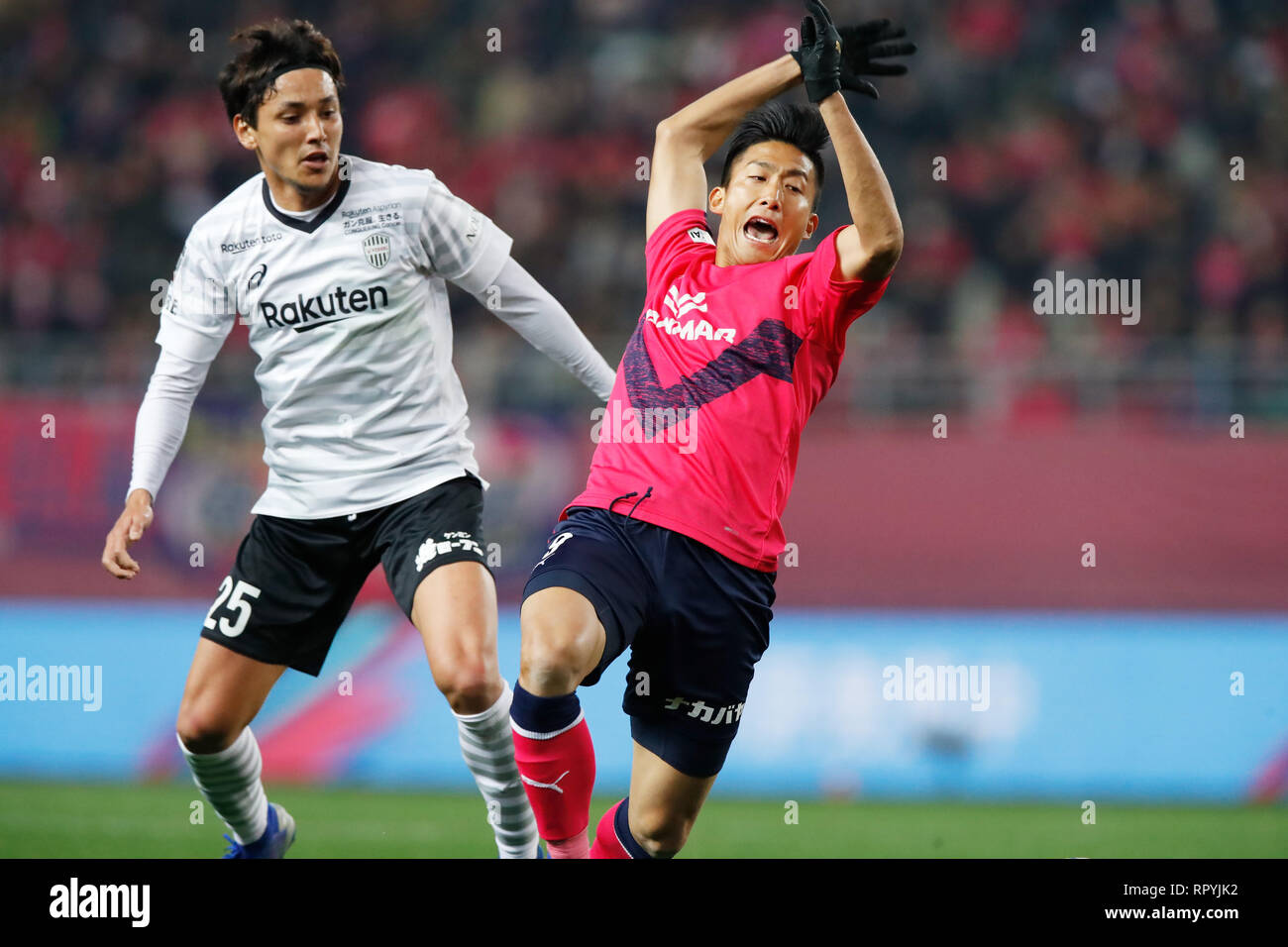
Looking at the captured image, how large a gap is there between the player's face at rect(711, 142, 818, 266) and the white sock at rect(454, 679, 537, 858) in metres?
1.51

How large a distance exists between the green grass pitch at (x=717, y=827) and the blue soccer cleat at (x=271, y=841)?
880 mm

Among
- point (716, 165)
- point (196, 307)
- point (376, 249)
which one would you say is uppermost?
point (716, 165)

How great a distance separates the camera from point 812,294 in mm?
4383

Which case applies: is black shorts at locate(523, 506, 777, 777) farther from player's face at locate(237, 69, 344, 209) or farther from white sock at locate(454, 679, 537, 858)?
player's face at locate(237, 69, 344, 209)

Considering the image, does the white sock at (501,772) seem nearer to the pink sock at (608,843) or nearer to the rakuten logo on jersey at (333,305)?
the pink sock at (608,843)

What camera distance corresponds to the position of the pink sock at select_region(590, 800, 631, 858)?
4.69m

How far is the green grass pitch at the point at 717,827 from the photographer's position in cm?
639

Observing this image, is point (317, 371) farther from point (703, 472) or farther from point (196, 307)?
point (703, 472)

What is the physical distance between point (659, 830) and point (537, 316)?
165 centimetres

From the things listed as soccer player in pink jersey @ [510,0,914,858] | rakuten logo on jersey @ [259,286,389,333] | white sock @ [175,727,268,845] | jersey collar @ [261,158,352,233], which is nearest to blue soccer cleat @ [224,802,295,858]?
white sock @ [175,727,268,845]

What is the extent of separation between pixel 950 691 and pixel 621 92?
7.25 m

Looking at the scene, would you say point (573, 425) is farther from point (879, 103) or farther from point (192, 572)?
point (879, 103)

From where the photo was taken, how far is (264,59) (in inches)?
188

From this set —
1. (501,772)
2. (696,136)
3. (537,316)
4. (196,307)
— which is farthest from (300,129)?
(501,772)
